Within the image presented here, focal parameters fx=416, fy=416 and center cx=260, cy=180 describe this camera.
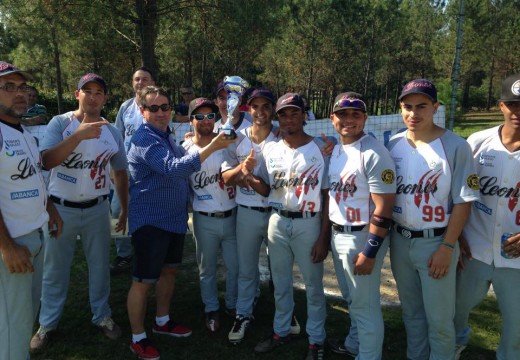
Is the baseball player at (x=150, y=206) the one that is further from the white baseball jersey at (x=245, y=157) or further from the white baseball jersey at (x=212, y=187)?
the white baseball jersey at (x=245, y=157)

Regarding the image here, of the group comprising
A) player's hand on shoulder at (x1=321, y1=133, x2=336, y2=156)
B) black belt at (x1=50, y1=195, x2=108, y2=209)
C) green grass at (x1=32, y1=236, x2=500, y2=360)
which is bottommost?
green grass at (x1=32, y1=236, x2=500, y2=360)

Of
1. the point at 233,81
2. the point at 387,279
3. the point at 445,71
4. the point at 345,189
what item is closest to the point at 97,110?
the point at 233,81

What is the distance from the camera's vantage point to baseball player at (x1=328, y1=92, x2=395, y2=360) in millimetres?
2906

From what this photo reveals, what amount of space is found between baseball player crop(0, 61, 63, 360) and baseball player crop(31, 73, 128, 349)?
0.69 m

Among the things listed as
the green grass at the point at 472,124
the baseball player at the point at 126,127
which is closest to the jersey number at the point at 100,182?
the baseball player at the point at 126,127

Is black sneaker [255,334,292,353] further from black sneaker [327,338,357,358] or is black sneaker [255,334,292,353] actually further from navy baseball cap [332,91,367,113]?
navy baseball cap [332,91,367,113]

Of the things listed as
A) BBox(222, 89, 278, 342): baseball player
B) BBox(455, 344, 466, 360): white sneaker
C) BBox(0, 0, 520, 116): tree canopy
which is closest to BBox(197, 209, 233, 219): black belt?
BBox(222, 89, 278, 342): baseball player

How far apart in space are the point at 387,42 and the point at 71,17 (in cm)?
2249

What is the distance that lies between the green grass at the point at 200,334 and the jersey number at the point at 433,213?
1.39 metres

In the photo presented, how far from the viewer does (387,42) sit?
27.3 m

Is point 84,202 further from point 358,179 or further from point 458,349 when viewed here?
point 458,349

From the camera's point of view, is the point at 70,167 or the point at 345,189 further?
the point at 70,167

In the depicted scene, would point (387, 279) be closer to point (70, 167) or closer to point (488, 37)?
point (70, 167)

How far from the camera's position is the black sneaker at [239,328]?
373 cm
